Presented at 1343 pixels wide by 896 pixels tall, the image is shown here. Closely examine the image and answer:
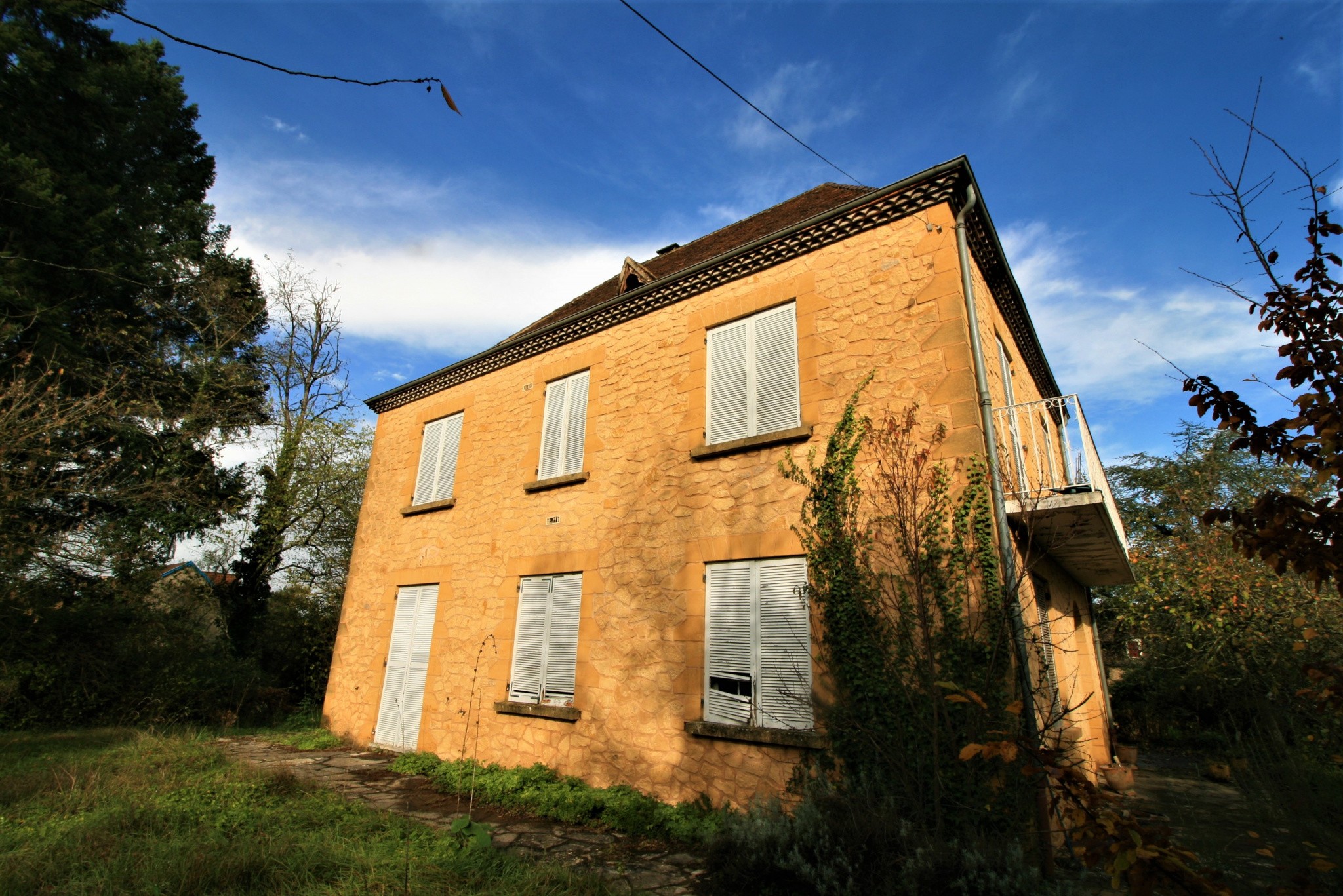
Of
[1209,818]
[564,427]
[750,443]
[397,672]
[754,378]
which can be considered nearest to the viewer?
[750,443]

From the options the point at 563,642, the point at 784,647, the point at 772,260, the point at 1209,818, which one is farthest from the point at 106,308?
the point at 1209,818

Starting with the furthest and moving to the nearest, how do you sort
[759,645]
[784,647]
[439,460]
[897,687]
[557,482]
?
[439,460] → [557,482] → [759,645] → [784,647] → [897,687]

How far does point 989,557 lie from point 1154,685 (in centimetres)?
1202

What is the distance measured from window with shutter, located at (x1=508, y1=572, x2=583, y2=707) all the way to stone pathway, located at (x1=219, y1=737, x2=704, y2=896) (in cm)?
142

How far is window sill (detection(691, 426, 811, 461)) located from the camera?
6.66 m

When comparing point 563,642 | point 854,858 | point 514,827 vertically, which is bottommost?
point 514,827

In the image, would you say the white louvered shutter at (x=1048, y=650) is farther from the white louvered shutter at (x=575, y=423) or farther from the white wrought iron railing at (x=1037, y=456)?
the white louvered shutter at (x=575, y=423)

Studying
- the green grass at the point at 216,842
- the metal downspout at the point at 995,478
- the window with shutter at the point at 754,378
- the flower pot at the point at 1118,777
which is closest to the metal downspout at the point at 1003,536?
the metal downspout at the point at 995,478

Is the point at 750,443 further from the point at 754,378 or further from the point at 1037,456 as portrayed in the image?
the point at 1037,456

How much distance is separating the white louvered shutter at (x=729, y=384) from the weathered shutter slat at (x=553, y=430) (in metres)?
2.67

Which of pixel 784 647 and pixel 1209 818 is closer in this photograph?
pixel 784 647

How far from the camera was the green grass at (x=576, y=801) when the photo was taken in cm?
605

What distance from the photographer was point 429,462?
1145 centimetres

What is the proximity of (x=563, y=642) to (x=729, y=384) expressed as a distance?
3.93 meters
